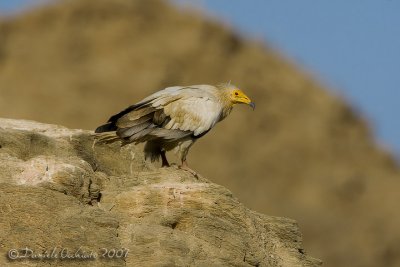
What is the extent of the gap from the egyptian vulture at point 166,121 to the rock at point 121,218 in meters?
0.84

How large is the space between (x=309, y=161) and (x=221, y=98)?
1153 inches

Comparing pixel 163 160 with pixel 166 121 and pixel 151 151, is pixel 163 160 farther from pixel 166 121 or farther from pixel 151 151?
pixel 166 121

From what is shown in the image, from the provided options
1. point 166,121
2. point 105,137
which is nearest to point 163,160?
point 166,121

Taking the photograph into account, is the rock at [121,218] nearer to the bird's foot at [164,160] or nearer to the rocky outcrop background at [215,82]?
the bird's foot at [164,160]

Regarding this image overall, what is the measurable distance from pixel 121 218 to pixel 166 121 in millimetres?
3040

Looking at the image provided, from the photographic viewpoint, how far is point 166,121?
47.4 feet

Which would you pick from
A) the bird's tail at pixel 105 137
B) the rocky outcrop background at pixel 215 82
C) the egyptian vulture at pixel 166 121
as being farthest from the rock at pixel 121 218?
the rocky outcrop background at pixel 215 82

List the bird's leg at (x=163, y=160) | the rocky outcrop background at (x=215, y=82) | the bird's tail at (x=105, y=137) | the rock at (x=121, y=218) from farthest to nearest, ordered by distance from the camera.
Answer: the rocky outcrop background at (x=215, y=82)
the bird's leg at (x=163, y=160)
the bird's tail at (x=105, y=137)
the rock at (x=121, y=218)

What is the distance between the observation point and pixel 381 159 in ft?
152

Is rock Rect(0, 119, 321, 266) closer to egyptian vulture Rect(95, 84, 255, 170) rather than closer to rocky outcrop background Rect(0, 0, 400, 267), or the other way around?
egyptian vulture Rect(95, 84, 255, 170)

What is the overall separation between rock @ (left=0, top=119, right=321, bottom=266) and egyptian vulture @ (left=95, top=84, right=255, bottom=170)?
2.75 ft

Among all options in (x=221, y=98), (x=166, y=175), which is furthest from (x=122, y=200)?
(x=221, y=98)

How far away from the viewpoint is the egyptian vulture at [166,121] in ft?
46.0

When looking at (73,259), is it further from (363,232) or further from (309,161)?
(309,161)
